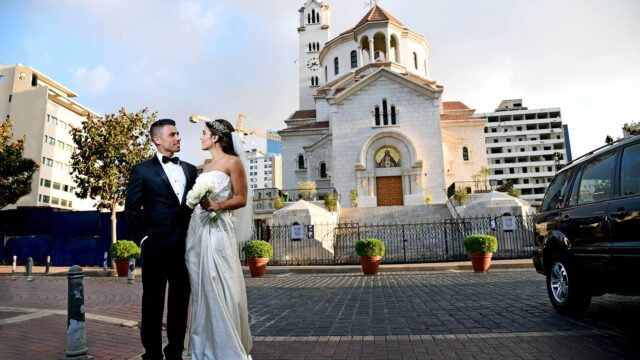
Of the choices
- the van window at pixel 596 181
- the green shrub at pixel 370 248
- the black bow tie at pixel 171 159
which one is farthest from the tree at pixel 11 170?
the van window at pixel 596 181

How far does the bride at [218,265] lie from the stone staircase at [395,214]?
2156 centimetres

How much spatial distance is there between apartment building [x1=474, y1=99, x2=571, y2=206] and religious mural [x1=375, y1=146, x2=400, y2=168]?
61331mm

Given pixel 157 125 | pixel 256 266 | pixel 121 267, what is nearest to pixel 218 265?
pixel 157 125

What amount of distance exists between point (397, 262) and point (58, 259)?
17.2 metres

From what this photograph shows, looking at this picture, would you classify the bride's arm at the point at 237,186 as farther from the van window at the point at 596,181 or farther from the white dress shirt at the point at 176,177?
the van window at the point at 596,181

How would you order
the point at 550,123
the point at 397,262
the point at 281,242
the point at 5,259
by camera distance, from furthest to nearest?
the point at 550,123 < the point at 5,259 < the point at 281,242 < the point at 397,262

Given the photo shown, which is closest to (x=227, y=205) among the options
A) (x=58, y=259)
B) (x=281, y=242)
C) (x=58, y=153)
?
(x=281, y=242)

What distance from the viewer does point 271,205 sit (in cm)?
3019

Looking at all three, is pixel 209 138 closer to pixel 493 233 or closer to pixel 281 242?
pixel 281 242

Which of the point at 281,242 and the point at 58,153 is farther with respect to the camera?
the point at 58,153

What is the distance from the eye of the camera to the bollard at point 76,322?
402cm

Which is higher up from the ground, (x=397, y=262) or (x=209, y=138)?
(x=209, y=138)

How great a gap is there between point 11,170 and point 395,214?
2498 cm

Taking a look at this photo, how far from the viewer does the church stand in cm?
3128
